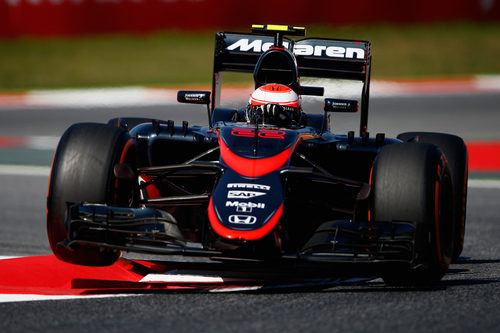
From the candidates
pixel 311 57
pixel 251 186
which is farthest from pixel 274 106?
pixel 311 57

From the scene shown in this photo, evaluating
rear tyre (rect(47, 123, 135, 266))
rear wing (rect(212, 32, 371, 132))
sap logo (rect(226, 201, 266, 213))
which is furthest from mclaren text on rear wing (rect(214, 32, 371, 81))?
sap logo (rect(226, 201, 266, 213))

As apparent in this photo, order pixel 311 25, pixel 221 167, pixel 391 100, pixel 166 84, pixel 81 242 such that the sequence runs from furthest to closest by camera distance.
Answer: pixel 311 25, pixel 166 84, pixel 391 100, pixel 221 167, pixel 81 242

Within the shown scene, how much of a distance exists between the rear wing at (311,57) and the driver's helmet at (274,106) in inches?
45.6

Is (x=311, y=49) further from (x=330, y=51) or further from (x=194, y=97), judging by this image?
(x=194, y=97)

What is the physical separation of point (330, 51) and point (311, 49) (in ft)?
0.53

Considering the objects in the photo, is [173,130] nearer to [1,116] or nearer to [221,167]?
[221,167]

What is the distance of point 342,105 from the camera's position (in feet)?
23.7

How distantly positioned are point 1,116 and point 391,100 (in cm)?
682

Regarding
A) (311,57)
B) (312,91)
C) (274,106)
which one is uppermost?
(311,57)

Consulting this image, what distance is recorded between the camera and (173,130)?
267 inches

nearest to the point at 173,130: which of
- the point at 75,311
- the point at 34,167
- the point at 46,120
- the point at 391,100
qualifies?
the point at 75,311

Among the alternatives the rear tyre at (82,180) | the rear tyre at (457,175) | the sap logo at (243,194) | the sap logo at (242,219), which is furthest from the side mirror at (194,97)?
the sap logo at (242,219)

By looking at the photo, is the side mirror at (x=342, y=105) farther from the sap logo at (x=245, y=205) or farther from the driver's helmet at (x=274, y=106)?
the sap logo at (x=245, y=205)

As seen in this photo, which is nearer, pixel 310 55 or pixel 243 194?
pixel 243 194
